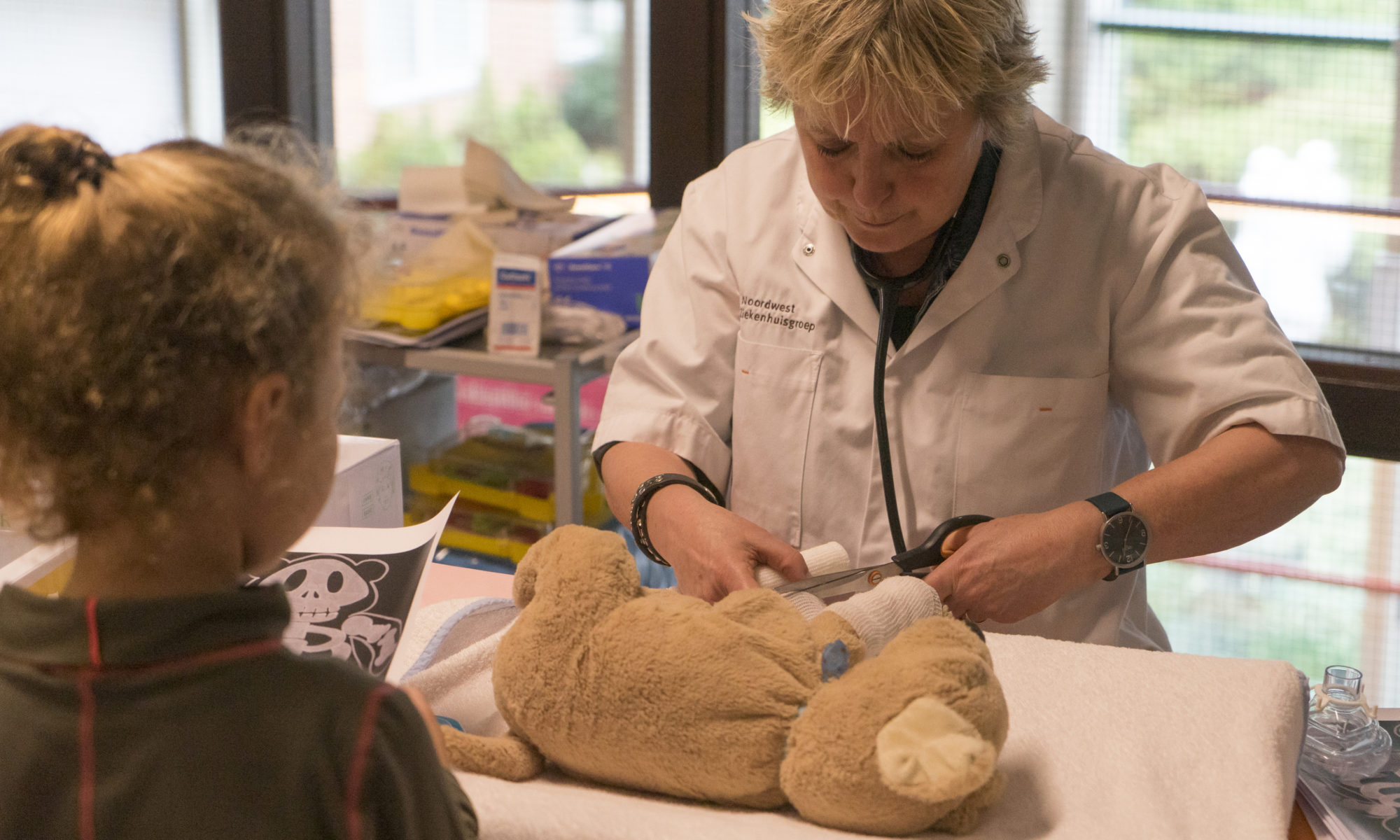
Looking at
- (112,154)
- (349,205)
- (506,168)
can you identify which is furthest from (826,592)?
(506,168)

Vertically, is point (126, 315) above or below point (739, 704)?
above

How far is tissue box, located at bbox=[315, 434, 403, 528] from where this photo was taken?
1271 mm

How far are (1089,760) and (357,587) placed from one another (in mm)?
646

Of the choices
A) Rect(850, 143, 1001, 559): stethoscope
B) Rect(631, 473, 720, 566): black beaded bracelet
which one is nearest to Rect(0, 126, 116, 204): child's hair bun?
Rect(631, 473, 720, 566): black beaded bracelet

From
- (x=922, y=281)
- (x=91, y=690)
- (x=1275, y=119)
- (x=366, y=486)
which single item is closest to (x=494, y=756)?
(x=91, y=690)

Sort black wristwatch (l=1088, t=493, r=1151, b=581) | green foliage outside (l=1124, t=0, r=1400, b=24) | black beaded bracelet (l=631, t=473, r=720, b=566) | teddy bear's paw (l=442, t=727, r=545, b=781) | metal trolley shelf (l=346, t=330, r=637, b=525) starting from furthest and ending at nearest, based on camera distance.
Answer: metal trolley shelf (l=346, t=330, r=637, b=525) → green foliage outside (l=1124, t=0, r=1400, b=24) → black beaded bracelet (l=631, t=473, r=720, b=566) → black wristwatch (l=1088, t=493, r=1151, b=581) → teddy bear's paw (l=442, t=727, r=545, b=781)

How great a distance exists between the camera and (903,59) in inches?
44.7

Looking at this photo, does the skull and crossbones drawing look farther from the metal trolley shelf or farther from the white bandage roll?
the metal trolley shelf

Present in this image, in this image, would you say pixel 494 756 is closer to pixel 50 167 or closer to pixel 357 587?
pixel 357 587

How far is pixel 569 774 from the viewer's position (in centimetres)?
88

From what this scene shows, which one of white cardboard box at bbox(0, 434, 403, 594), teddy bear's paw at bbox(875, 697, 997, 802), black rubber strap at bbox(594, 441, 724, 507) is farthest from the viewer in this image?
black rubber strap at bbox(594, 441, 724, 507)

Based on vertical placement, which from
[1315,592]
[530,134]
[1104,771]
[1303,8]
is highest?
[1303,8]

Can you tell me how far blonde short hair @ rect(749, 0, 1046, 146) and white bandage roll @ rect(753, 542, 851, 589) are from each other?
16.8 inches

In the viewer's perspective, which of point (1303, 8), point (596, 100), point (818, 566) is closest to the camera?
point (818, 566)
